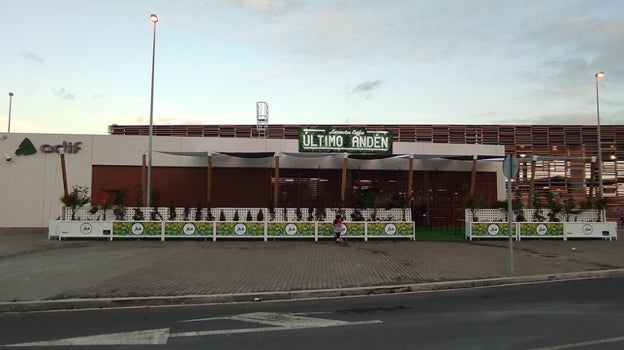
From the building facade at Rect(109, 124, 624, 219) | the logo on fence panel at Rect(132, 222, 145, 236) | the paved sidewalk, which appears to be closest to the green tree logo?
the paved sidewalk

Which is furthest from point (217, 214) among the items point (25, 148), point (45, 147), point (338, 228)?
point (25, 148)

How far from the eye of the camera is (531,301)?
885 cm

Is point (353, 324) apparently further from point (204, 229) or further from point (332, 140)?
point (332, 140)

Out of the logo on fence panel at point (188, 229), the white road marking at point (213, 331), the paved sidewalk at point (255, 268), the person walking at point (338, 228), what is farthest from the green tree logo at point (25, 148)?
the white road marking at point (213, 331)

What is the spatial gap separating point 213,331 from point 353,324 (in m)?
2.06

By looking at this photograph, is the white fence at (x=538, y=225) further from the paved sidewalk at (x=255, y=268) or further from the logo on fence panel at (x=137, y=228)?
the logo on fence panel at (x=137, y=228)

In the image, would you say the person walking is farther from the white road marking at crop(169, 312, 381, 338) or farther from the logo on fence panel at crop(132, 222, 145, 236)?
the white road marking at crop(169, 312, 381, 338)

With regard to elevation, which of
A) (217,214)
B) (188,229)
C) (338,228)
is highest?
(217,214)

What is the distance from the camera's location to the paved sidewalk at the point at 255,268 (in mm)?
9438

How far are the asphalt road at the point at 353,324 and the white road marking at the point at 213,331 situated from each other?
1cm

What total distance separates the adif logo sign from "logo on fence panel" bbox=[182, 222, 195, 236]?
1009 centimetres

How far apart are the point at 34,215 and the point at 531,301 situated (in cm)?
2466

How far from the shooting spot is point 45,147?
2509cm

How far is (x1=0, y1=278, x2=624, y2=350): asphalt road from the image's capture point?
6070 millimetres
